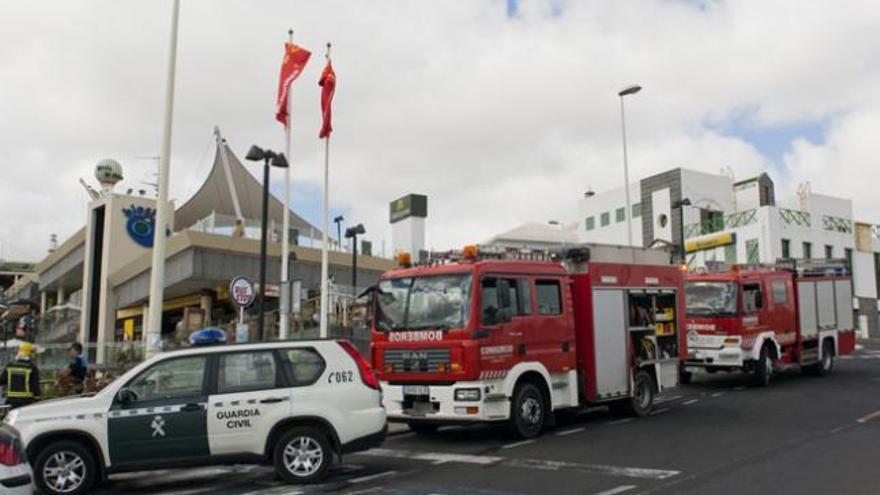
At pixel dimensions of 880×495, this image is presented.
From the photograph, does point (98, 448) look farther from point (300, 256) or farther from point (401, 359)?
point (300, 256)

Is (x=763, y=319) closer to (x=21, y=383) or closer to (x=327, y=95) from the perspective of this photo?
(x=327, y=95)

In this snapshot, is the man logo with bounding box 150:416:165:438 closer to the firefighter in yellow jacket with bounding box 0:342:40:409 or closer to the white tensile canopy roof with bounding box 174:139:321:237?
the firefighter in yellow jacket with bounding box 0:342:40:409

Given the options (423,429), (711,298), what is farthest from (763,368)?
(423,429)

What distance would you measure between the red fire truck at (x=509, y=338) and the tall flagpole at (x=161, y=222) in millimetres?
4131

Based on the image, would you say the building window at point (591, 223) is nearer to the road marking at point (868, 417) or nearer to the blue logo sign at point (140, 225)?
the blue logo sign at point (140, 225)

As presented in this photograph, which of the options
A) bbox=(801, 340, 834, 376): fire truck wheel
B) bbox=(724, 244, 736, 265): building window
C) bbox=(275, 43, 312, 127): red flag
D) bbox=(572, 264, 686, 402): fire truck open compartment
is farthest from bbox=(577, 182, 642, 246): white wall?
bbox=(572, 264, 686, 402): fire truck open compartment

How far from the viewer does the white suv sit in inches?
318

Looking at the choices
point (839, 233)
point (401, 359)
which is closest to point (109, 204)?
point (401, 359)

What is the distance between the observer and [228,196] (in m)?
42.7

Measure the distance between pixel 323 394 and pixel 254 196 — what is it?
36.5 m

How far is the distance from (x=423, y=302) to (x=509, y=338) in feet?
4.59

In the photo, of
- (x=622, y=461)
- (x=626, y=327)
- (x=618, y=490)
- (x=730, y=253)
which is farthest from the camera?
(x=730, y=253)

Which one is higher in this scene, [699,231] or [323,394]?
[699,231]

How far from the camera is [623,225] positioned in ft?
164
